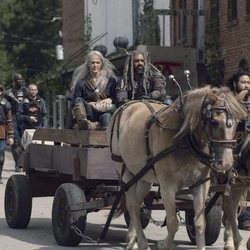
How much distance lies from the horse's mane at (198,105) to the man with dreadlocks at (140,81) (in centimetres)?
186

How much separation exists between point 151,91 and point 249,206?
5.85ft

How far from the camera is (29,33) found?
64.9 m

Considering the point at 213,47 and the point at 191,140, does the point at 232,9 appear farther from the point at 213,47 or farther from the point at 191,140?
the point at 191,140

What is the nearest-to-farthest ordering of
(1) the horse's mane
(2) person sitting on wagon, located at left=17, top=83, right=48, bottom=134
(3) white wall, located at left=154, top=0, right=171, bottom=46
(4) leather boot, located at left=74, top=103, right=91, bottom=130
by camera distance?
1. (1) the horse's mane
2. (4) leather boot, located at left=74, top=103, right=91, bottom=130
3. (2) person sitting on wagon, located at left=17, top=83, right=48, bottom=134
4. (3) white wall, located at left=154, top=0, right=171, bottom=46

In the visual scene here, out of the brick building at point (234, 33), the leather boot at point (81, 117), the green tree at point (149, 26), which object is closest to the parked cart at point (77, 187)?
the leather boot at point (81, 117)

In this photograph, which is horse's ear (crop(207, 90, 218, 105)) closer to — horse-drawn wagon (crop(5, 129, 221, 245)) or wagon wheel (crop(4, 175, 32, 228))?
horse-drawn wagon (crop(5, 129, 221, 245))

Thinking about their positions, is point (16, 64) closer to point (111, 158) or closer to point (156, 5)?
point (156, 5)

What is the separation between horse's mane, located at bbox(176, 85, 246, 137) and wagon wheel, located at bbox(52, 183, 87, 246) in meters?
2.01

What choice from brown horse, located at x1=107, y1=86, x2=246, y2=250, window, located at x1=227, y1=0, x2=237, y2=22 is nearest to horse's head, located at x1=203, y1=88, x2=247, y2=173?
brown horse, located at x1=107, y1=86, x2=246, y2=250

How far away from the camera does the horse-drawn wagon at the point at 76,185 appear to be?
10633 millimetres

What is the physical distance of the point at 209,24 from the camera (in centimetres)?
2308

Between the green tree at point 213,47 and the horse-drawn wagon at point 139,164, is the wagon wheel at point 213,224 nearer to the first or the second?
the horse-drawn wagon at point 139,164

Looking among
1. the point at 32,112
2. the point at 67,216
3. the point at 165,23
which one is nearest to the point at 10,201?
the point at 67,216

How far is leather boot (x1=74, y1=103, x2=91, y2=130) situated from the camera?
11.2 meters
